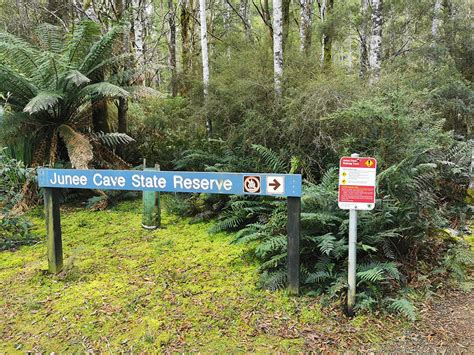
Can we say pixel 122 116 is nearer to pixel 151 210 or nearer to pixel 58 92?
pixel 58 92

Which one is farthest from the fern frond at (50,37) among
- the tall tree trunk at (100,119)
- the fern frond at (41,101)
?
the fern frond at (41,101)

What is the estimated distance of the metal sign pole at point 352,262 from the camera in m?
3.15

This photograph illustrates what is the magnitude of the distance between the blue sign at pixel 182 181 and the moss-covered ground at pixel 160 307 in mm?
1002

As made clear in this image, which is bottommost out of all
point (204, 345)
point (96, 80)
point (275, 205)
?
point (204, 345)

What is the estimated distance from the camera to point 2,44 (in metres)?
5.80

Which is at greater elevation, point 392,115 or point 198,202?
point 392,115

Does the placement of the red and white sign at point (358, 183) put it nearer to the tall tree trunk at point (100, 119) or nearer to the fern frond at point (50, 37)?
the tall tree trunk at point (100, 119)

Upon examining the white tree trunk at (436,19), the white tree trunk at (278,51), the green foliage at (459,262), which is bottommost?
the green foliage at (459,262)

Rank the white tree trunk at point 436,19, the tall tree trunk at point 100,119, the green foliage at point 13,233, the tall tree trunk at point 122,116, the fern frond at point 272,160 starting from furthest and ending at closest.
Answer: the white tree trunk at point 436,19 < the tall tree trunk at point 122,116 < the tall tree trunk at point 100,119 < the fern frond at point 272,160 < the green foliage at point 13,233

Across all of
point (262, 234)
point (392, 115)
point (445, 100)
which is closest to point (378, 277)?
point (262, 234)

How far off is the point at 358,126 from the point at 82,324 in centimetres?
398

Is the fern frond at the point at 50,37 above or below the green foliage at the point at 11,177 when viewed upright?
above

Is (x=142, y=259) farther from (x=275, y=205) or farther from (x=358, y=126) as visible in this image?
(x=358, y=126)

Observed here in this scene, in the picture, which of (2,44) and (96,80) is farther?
(96,80)
